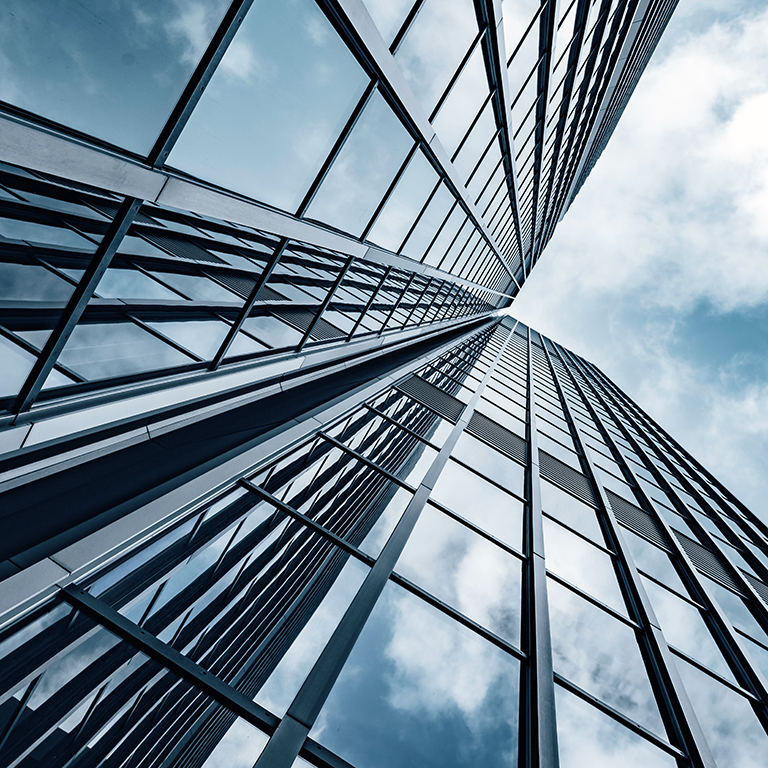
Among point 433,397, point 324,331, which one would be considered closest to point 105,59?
point 324,331

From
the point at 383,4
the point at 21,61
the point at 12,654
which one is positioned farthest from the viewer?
the point at 383,4

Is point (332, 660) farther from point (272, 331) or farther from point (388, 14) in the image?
point (388, 14)

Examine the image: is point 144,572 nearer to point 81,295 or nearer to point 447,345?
point 81,295

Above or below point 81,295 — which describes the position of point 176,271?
below

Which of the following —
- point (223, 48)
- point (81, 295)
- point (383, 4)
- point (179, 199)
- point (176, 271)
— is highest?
point (383, 4)

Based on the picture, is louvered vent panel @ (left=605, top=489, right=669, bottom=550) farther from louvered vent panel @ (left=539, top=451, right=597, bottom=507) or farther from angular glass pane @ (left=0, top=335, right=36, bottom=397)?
angular glass pane @ (left=0, top=335, right=36, bottom=397)

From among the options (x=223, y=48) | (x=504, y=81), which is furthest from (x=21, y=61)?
(x=504, y=81)

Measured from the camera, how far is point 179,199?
476 centimetres

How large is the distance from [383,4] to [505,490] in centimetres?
816

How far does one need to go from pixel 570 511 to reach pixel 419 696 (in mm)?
6979

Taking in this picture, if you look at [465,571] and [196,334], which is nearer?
[465,571]

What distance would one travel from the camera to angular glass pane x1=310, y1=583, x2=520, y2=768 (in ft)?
14.7

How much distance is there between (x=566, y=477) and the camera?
1348cm

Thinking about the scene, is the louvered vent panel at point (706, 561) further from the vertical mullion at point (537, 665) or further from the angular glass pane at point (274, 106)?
the angular glass pane at point (274, 106)
